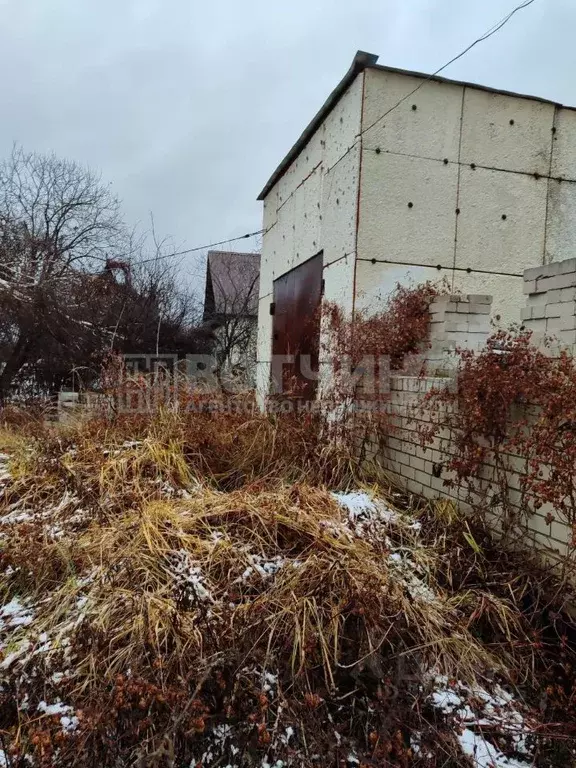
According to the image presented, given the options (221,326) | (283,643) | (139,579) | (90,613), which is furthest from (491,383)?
(221,326)

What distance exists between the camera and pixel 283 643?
1.92m

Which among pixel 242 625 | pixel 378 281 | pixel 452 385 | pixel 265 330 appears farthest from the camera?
pixel 265 330

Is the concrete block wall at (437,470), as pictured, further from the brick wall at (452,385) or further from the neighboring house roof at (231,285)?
the neighboring house roof at (231,285)

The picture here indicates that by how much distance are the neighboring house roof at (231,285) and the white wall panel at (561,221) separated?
11219mm

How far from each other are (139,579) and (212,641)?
60cm

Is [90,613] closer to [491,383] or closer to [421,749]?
[421,749]

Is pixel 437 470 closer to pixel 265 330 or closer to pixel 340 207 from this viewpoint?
pixel 340 207

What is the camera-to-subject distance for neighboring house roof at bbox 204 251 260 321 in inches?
609

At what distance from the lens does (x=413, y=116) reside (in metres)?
4.54

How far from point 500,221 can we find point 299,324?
2630 millimetres

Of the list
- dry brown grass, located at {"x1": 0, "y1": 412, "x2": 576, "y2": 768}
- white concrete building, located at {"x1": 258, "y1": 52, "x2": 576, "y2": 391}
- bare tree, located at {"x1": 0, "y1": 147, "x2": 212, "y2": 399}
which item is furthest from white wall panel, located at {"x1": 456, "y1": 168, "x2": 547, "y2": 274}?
bare tree, located at {"x1": 0, "y1": 147, "x2": 212, "y2": 399}

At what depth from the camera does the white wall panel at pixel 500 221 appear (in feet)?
15.4

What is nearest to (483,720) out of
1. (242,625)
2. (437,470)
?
(242,625)

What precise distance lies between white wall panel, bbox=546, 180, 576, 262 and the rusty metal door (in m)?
2.53
